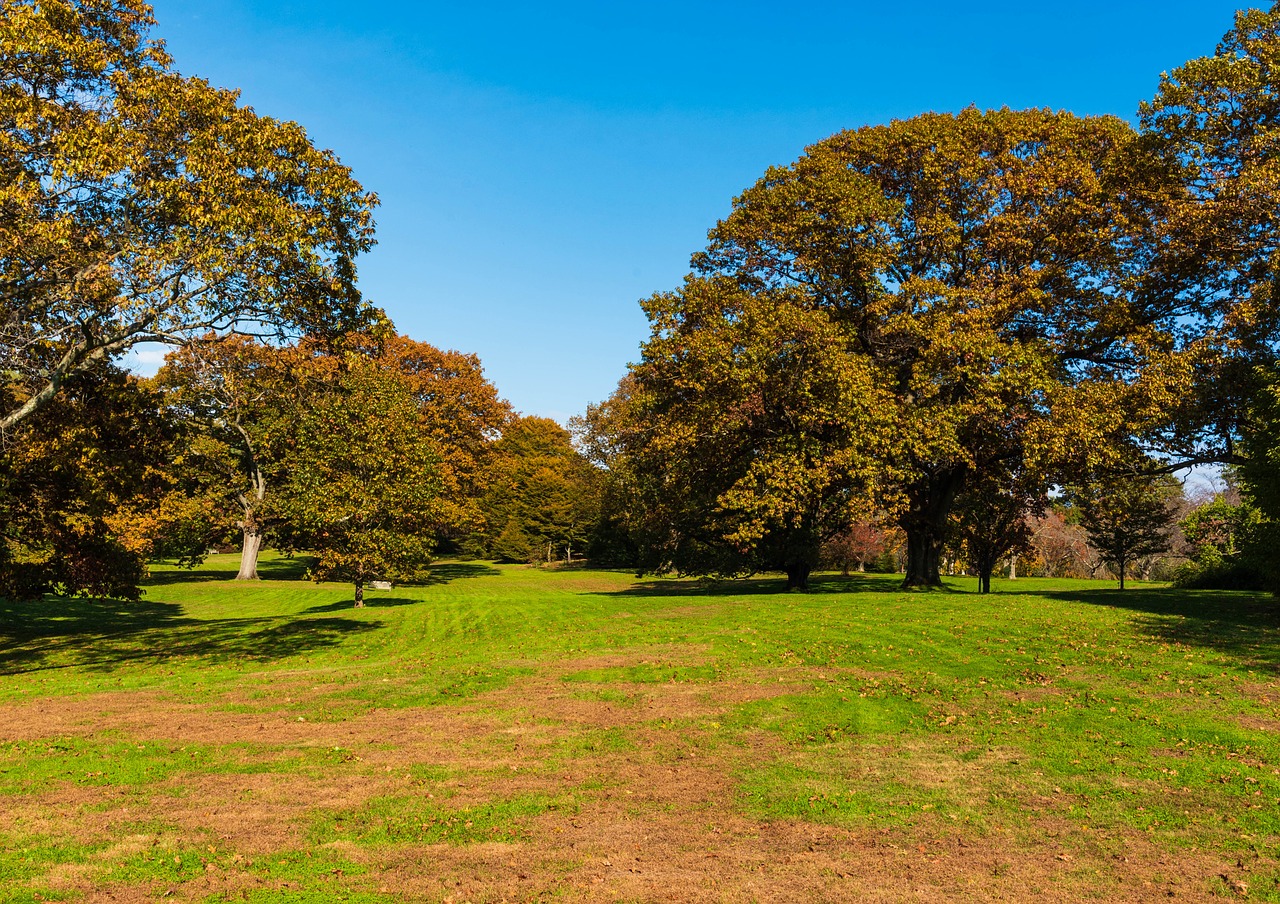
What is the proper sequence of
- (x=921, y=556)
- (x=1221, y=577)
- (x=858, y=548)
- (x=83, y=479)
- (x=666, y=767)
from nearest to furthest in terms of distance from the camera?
(x=666, y=767) → (x=83, y=479) → (x=921, y=556) → (x=1221, y=577) → (x=858, y=548)

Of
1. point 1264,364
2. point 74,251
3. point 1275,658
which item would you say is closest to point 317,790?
point 74,251

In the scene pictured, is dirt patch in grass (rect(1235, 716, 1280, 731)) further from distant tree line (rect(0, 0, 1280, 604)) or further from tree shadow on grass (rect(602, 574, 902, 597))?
tree shadow on grass (rect(602, 574, 902, 597))

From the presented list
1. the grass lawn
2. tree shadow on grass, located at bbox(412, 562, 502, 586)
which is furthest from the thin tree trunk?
tree shadow on grass, located at bbox(412, 562, 502, 586)

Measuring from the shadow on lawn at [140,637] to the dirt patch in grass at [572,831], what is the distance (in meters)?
7.16

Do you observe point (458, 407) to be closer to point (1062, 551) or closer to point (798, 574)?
point (798, 574)

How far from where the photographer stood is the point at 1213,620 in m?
19.3

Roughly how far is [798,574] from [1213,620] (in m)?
17.0

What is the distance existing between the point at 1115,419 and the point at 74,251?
87.2 feet

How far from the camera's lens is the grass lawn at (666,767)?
6902 millimetres

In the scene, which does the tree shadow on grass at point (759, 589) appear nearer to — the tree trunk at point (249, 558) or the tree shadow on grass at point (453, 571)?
the tree shadow on grass at point (453, 571)

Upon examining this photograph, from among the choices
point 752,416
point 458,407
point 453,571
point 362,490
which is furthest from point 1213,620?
point 453,571

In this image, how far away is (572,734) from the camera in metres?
11.4

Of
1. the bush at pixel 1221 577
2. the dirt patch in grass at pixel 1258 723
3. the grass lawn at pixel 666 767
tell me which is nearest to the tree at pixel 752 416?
the grass lawn at pixel 666 767

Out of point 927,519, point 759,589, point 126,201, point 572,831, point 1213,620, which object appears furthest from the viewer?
point 759,589
